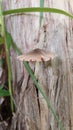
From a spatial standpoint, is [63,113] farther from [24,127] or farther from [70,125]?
[24,127]

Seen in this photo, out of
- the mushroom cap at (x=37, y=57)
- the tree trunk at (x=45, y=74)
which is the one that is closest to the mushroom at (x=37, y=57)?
the mushroom cap at (x=37, y=57)

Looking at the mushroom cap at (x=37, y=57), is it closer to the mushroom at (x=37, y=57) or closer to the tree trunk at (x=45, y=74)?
the mushroom at (x=37, y=57)

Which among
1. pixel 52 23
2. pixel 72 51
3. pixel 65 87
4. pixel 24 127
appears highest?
pixel 52 23

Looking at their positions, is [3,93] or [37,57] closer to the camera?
[37,57]

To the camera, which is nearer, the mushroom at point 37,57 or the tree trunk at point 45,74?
the mushroom at point 37,57

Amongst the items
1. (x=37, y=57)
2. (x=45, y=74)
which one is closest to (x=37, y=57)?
(x=37, y=57)

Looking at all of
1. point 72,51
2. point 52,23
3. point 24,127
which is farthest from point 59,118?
point 52,23

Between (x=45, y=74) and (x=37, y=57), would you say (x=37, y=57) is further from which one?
(x=45, y=74)

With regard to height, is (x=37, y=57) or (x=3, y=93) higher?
(x=37, y=57)
